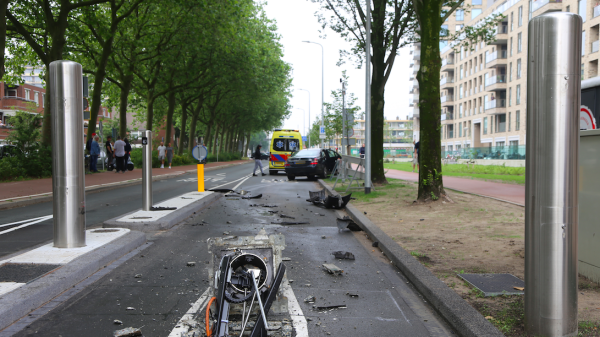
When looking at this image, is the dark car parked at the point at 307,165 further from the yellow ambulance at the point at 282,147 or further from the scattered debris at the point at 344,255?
the scattered debris at the point at 344,255

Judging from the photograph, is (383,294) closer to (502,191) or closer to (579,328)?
(579,328)

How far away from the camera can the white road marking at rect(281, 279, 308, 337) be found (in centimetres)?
376

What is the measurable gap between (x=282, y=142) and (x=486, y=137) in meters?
38.1

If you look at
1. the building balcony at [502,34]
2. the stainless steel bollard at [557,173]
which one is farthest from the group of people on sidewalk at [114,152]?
the building balcony at [502,34]

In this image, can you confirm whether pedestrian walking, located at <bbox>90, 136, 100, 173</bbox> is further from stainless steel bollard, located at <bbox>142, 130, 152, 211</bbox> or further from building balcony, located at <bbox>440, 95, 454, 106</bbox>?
building balcony, located at <bbox>440, 95, 454, 106</bbox>

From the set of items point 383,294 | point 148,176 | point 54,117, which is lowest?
point 383,294

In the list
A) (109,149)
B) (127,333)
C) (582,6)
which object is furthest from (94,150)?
(582,6)

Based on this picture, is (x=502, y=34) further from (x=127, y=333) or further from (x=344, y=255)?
(x=127, y=333)

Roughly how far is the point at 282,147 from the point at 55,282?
2698cm

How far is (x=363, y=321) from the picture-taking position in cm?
407

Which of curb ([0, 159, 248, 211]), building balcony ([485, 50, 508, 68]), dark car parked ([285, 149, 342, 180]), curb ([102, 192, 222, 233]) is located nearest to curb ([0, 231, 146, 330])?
curb ([102, 192, 222, 233])

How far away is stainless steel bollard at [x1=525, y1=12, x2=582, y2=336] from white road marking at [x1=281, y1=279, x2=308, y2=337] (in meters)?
1.67

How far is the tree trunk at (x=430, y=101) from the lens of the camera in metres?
11.1

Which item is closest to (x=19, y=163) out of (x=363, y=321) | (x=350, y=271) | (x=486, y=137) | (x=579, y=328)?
(x=350, y=271)
